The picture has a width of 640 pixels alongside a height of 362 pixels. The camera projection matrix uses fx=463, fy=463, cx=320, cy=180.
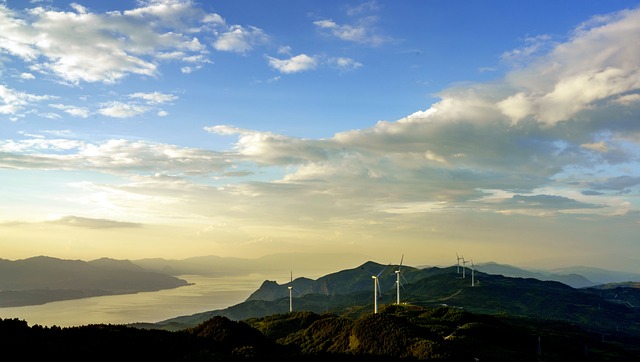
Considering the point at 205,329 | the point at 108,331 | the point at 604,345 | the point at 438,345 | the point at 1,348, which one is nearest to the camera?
the point at 1,348

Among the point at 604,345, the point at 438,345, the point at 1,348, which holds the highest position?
the point at 1,348

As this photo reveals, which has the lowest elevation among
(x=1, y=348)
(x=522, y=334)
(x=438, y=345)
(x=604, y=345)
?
(x=604, y=345)

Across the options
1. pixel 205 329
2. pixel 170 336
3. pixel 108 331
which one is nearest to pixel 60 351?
Result: pixel 108 331

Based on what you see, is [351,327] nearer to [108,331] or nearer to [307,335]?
[307,335]

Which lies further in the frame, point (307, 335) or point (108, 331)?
point (307, 335)

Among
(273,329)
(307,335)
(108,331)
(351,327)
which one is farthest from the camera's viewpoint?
(273,329)

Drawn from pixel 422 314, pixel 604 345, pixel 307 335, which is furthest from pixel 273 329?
pixel 604 345

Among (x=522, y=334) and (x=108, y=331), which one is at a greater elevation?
(x=108, y=331)

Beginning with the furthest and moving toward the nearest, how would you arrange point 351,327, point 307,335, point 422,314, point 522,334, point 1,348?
point 422,314, point 522,334, point 307,335, point 351,327, point 1,348

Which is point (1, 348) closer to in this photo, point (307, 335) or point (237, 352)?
point (237, 352)
